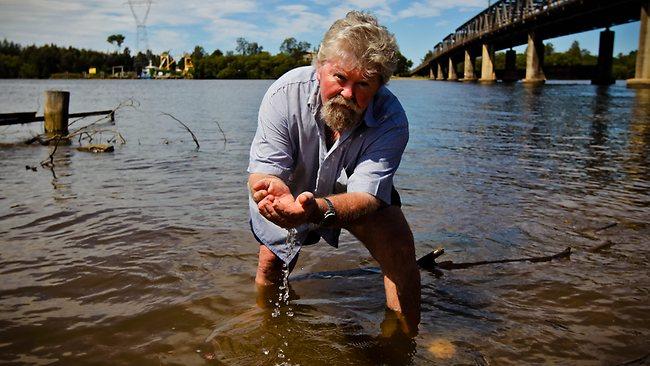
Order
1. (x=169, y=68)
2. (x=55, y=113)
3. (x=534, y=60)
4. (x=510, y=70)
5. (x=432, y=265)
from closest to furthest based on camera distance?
(x=432, y=265), (x=55, y=113), (x=534, y=60), (x=510, y=70), (x=169, y=68)

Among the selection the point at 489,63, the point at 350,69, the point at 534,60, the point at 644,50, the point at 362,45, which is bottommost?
the point at 350,69

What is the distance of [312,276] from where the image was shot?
13.1ft

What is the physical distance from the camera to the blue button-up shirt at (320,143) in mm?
2820

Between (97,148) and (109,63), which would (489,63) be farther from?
(109,63)

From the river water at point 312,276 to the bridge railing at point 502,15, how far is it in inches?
1513

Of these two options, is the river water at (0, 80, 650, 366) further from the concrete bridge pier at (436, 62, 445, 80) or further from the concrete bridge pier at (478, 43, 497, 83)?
the concrete bridge pier at (436, 62, 445, 80)

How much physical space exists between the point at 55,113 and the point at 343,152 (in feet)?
39.4

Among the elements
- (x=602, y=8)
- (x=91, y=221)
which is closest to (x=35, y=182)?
(x=91, y=221)

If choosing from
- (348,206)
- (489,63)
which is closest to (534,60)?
(489,63)

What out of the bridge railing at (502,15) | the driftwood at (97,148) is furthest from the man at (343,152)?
the bridge railing at (502,15)

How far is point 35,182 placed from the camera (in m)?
7.19

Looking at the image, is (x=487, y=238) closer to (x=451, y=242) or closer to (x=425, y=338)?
(x=451, y=242)

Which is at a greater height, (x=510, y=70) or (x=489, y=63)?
(x=489, y=63)

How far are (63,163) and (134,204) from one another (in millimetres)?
3863
